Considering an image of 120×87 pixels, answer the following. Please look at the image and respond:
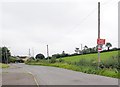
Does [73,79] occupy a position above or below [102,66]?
below

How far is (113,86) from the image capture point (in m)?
15.3

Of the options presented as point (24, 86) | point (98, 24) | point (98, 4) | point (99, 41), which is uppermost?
point (98, 4)

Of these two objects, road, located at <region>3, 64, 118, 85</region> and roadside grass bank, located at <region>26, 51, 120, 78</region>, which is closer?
road, located at <region>3, 64, 118, 85</region>

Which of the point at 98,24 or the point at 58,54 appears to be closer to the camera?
the point at 98,24

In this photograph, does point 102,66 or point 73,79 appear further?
point 102,66

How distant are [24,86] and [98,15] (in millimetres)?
16961

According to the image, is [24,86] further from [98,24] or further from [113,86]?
[98,24]

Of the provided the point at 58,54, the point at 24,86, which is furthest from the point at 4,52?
the point at 24,86

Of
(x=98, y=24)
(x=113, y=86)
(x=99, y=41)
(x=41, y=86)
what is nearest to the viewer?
(x=113, y=86)

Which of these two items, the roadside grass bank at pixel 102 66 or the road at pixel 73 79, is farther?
the roadside grass bank at pixel 102 66

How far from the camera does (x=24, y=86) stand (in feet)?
56.2

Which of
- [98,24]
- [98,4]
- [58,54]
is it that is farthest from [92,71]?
[58,54]

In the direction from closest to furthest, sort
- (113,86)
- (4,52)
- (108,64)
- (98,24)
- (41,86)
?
1. (113,86)
2. (41,86)
3. (98,24)
4. (108,64)
5. (4,52)

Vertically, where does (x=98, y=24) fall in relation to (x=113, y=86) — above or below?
above
